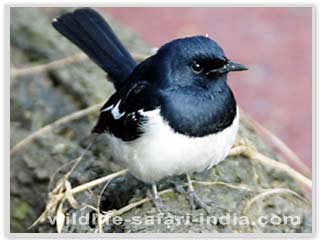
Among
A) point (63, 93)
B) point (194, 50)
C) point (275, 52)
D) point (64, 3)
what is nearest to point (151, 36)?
point (275, 52)

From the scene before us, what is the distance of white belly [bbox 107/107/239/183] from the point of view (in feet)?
7.16

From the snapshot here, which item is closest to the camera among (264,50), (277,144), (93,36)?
(93,36)

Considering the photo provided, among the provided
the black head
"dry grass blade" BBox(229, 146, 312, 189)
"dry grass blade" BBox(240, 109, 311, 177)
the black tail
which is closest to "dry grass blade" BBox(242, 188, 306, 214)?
"dry grass blade" BBox(229, 146, 312, 189)

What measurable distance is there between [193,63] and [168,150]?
185 mm

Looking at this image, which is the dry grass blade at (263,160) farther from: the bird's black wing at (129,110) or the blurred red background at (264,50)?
the blurred red background at (264,50)

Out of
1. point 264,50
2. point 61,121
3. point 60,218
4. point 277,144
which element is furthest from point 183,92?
point 264,50

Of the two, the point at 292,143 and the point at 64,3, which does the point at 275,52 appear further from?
the point at 64,3

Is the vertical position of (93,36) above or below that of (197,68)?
above

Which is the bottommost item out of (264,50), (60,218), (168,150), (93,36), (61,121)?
(60,218)

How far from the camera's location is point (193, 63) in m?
2.20

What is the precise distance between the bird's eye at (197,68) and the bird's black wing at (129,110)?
3.8 inches

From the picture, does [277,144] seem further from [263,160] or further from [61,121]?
[61,121]

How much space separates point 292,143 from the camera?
3445mm

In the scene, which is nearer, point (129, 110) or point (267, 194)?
point (129, 110)
